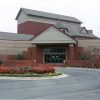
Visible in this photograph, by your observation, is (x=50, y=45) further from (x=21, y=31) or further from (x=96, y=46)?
(x=21, y=31)

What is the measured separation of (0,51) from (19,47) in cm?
405

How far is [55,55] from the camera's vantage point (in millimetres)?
64000

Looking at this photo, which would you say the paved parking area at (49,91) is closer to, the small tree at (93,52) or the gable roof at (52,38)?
the small tree at (93,52)

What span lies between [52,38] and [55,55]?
3.77 metres

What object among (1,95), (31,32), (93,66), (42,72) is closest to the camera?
(1,95)

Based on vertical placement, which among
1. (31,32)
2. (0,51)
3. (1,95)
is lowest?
(1,95)

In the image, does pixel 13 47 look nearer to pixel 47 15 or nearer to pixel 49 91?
pixel 47 15

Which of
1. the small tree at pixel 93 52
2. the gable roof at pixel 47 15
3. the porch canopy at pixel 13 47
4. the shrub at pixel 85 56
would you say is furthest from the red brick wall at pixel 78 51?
the gable roof at pixel 47 15

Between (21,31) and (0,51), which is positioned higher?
(21,31)

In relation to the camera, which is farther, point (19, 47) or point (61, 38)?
point (19, 47)

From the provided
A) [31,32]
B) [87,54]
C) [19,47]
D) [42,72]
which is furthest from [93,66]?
[31,32]

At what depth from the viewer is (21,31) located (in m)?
93.0

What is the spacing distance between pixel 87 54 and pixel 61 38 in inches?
243

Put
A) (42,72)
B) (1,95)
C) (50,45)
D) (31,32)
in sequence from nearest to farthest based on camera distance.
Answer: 1. (1,95)
2. (42,72)
3. (50,45)
4. (31,32)
